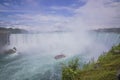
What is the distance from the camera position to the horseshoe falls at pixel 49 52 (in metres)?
4.47

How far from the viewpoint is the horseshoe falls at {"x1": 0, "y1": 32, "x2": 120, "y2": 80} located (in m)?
4.47

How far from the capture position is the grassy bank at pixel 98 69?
177 inches

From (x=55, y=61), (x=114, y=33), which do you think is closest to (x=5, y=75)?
(x=55, y=61)

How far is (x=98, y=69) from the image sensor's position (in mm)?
4855

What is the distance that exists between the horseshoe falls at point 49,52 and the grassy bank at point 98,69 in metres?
0.18

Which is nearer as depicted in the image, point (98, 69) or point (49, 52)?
point (49, 52)

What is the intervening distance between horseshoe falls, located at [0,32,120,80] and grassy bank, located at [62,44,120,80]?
0.18 meters

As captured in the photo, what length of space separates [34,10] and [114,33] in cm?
189

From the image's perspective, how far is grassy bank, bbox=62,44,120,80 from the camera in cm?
450

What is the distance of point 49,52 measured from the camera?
4.50 metres

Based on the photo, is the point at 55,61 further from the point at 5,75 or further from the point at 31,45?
the point at 5,75

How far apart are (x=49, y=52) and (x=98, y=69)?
4.20ft

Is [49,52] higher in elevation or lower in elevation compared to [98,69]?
higher

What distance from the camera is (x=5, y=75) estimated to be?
471 cm
